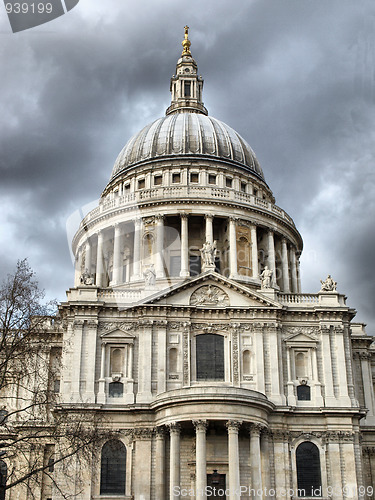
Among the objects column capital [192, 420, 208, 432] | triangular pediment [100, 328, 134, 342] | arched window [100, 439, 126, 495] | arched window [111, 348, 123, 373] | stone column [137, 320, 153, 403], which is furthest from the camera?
triangular pediment [100, 328, 134, 342]

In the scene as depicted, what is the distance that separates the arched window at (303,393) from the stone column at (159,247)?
53.4 ft

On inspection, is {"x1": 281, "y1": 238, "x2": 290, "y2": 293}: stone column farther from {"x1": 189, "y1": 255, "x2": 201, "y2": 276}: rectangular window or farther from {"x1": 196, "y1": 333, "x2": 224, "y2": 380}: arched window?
{"x1": 196, "y1": 333, "x2": 224, "y2": 380}: arched window

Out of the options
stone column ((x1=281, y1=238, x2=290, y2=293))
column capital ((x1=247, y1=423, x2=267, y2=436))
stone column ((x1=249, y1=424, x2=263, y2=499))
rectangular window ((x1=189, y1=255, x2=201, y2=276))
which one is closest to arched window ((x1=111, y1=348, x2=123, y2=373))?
column capital ((x1=247, y1=423, x2=267, y2=436))

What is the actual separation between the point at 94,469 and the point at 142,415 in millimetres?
4289

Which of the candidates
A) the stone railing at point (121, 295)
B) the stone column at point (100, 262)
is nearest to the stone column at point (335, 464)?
the stone railing at point (121, 295)

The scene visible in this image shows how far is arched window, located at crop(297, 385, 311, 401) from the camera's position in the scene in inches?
1855

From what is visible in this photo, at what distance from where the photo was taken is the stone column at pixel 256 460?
137 ft

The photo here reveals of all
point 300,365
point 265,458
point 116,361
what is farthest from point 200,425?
point 300,365

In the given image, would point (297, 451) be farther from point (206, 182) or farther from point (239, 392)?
point (206, 182)

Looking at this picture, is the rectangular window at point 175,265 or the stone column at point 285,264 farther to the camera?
the stone column at point 285,264

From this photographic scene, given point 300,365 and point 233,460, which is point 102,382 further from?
point 300,365

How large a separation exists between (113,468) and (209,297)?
497 inches

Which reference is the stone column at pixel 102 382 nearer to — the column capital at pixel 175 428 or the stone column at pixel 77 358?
the stone column at pixel 77 358

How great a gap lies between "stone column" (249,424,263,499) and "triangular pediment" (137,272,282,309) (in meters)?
8.75
